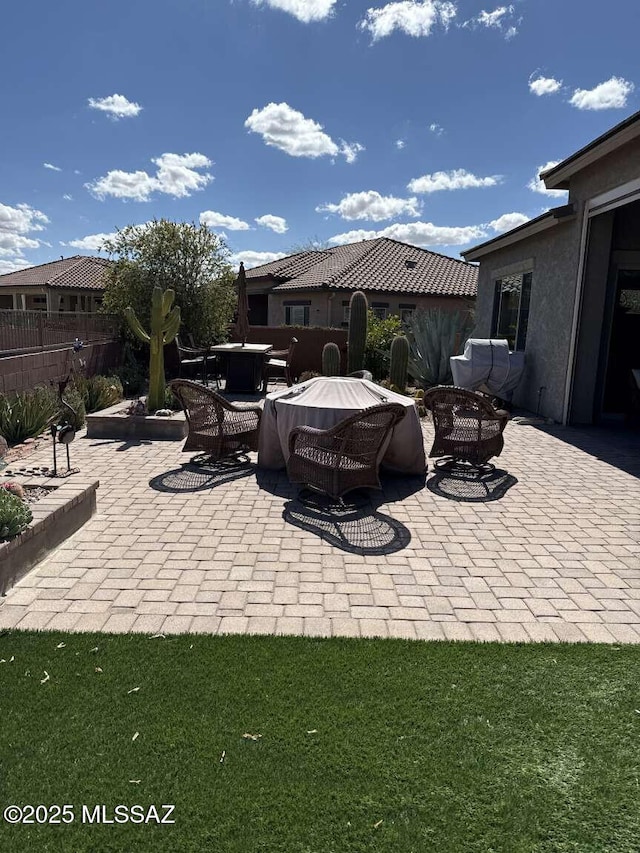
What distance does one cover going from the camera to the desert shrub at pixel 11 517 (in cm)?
380

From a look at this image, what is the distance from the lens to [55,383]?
409 inches

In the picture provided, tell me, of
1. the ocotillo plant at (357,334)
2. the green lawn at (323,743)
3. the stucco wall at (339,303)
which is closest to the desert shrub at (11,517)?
the green lawn at (323,743)

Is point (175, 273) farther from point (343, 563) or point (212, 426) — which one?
point (343, 563)

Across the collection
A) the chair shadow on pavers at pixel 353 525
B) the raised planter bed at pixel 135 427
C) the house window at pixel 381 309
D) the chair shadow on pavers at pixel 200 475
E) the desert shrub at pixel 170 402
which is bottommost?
the chair shadow on pavers at pixel 353 525

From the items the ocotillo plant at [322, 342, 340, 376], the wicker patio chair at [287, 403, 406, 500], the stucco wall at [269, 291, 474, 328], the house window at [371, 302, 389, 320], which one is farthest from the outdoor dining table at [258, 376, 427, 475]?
the house window at [371, 302, 389, 320]

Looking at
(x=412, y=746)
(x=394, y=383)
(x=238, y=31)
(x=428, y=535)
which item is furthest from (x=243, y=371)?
(x=412, y=746)

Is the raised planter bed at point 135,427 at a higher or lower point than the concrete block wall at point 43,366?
lower

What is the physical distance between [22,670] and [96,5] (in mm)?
9927

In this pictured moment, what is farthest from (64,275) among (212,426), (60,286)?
(212,426)

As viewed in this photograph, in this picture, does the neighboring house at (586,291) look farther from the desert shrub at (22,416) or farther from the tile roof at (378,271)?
the tile roof at (378,271)

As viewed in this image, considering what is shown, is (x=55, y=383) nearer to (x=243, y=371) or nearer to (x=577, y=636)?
(x=243, y=371)

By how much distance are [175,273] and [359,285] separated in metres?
9.84

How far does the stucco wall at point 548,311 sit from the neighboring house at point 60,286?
27472 mm

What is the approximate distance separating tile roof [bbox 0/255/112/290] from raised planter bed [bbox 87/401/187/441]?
27375 mm
